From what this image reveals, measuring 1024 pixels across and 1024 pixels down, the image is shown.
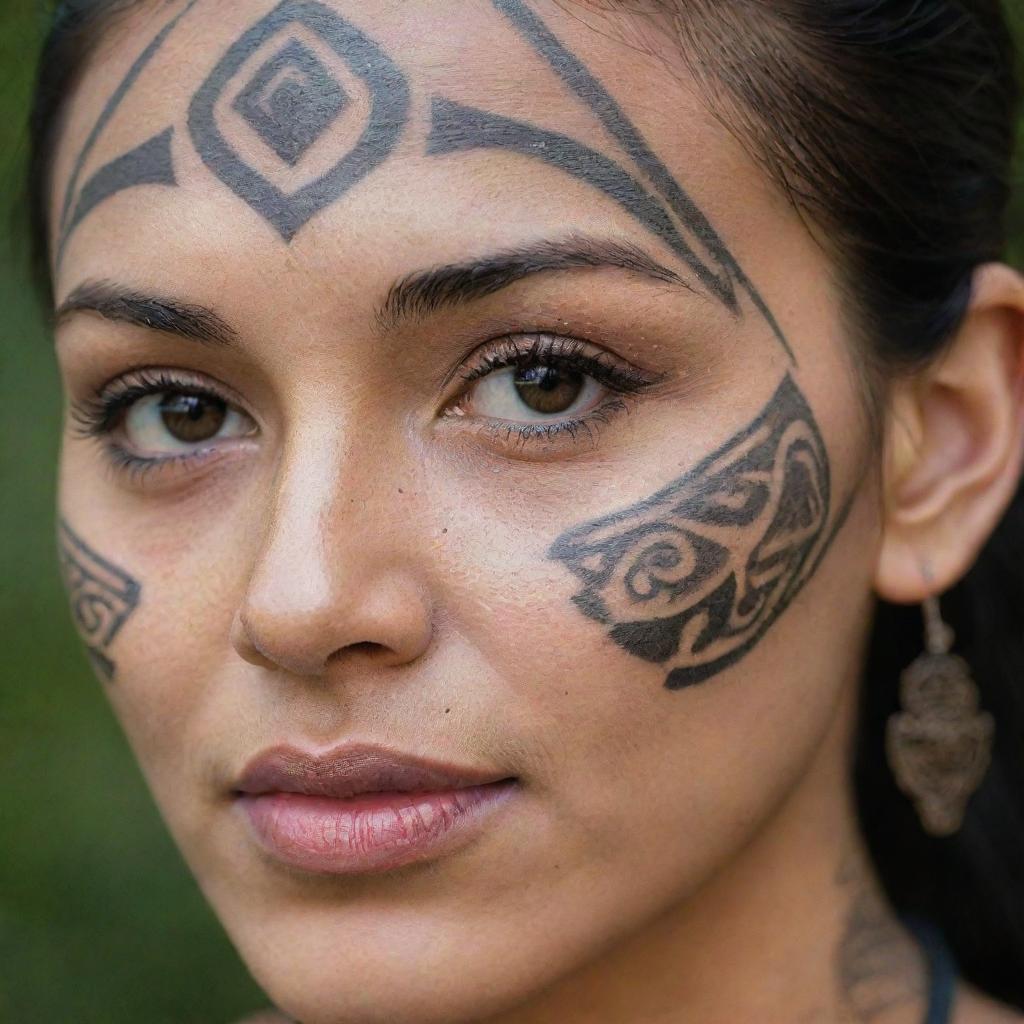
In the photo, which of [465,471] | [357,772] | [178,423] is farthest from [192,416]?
[357,772]

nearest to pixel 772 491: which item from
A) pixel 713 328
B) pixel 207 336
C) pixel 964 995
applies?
pixel 713 328

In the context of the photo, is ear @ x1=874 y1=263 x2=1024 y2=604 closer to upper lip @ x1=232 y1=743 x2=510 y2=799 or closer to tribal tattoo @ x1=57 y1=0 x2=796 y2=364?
tribal tattoo @ x1=57 y1=0 x2=796 y2=364

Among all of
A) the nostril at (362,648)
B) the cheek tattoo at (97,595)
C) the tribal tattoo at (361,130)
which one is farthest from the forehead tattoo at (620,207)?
the cheek tattoo at (97,595)

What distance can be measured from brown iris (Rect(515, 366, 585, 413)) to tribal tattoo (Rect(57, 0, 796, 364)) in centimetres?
19

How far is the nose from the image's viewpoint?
1547mm

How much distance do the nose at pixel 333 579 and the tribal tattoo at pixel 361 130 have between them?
30 cm

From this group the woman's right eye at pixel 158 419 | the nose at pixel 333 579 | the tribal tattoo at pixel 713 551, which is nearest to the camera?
the nose at pixel 333 579

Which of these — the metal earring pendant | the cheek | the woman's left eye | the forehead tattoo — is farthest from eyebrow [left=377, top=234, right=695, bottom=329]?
the metal earring pendant

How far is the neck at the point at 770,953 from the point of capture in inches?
77.4

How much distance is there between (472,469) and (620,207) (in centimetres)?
35

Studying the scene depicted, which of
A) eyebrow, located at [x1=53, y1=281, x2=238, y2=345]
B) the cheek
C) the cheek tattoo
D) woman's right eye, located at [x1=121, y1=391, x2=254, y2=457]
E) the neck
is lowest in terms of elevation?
the neck

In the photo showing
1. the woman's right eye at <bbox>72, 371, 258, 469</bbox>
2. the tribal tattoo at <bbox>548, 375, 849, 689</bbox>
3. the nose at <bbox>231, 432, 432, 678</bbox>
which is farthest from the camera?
the woman's right eye at <bbox>72, 371, 258, 469</bbox>

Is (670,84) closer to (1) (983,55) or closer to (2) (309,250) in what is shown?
(2) (309,250)

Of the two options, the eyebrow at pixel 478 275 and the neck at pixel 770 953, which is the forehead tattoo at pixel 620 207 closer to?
the eyebrow at pixel 478 275
